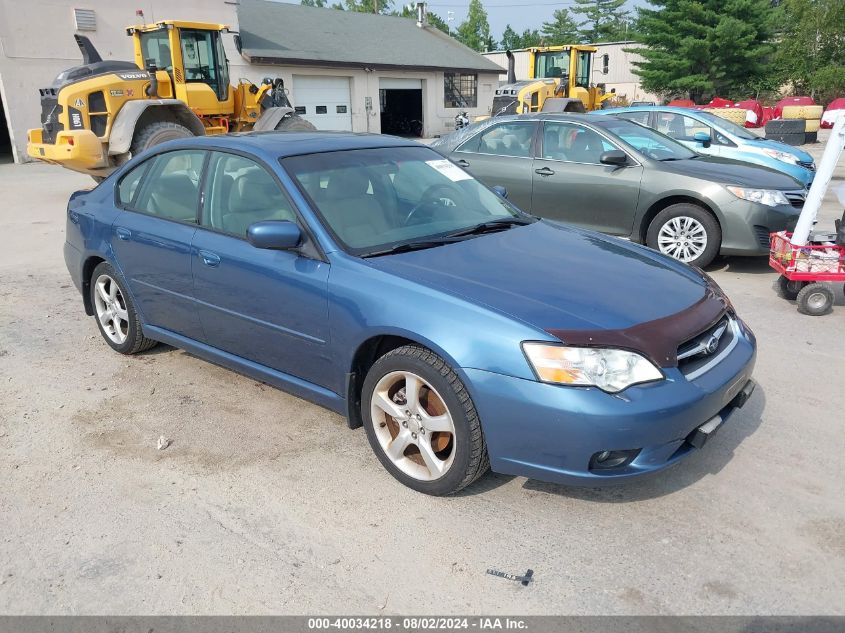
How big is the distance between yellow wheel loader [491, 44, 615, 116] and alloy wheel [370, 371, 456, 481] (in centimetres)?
1553

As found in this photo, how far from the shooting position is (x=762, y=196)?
6641 mm

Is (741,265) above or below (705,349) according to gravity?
below

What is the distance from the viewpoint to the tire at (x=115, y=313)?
473cm

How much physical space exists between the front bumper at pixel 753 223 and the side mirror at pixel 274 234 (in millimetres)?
4856

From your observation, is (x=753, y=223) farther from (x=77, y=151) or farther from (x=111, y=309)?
(x=77, y=151)

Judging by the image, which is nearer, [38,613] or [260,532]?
[38,613]

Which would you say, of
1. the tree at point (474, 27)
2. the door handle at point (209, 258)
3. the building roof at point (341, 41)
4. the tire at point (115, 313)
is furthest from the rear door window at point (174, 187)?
the tree at point (474, 27)

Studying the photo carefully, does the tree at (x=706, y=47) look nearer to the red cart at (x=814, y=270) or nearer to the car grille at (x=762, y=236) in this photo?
the car grille at (x=762, y=236)

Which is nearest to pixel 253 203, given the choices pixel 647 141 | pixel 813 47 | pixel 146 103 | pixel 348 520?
pixel 348 520

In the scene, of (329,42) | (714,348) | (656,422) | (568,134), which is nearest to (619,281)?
(714,348)

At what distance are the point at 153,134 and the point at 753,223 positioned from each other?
32.0ft

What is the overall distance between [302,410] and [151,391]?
1.06 meters

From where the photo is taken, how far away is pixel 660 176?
701cm

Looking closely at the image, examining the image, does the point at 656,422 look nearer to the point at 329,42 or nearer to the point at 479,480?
the point at 479,480
